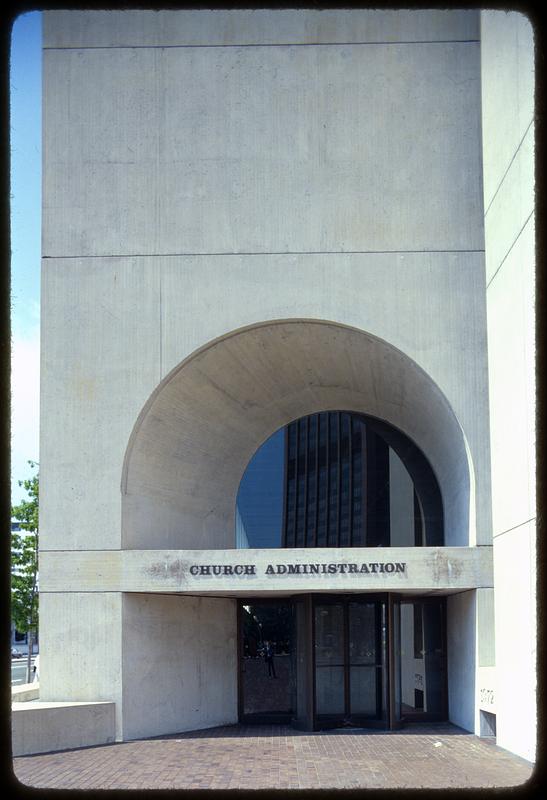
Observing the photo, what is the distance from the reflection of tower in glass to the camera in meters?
21.6

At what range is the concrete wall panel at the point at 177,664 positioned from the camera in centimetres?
1747

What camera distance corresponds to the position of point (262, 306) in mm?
17969

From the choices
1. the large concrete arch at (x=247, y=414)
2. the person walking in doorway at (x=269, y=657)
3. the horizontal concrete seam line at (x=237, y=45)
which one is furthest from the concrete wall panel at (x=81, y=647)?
the horizontal concrete seam line at (x=237, y=45)

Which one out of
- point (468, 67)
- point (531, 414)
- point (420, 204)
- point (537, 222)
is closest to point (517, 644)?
point (531, 414)

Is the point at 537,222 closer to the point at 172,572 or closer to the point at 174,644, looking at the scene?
the point at 172,572

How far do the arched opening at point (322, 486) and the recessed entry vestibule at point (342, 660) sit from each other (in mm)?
1868

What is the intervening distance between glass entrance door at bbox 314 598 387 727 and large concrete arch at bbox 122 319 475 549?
2.33m

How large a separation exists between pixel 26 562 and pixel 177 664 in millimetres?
10322

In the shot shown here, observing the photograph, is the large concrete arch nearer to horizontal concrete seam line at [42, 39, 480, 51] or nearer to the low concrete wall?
the low concrete wall

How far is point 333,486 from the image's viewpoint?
2219 centimetres

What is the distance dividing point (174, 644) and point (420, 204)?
947 centimetres

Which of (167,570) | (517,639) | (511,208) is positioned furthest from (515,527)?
(167,570)

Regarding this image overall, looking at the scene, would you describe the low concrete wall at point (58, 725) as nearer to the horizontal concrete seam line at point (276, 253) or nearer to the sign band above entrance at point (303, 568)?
the sign band above entrance at point (303, 568)

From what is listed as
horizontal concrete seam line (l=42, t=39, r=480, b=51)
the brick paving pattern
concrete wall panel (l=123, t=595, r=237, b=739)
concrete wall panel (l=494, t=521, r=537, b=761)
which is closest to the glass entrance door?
the brick paving pattern
